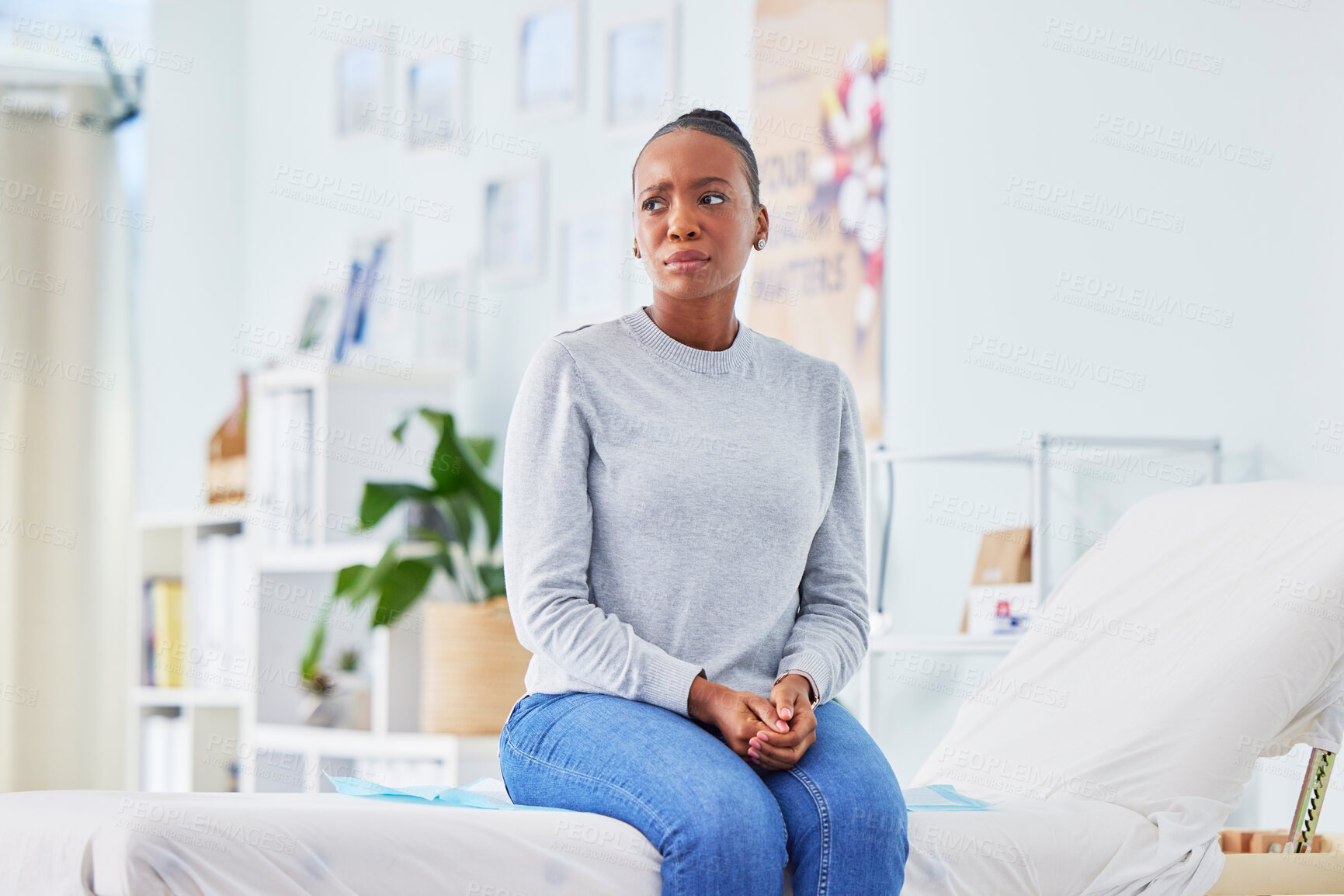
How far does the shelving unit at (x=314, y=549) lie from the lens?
127 inches

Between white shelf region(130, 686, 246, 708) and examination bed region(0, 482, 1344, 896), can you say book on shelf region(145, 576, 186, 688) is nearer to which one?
white shelf region(130, 686, 246, 708)

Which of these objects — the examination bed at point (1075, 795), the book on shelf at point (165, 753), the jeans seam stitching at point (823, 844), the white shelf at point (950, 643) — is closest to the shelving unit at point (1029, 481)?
the white shelf at point (950, 643)

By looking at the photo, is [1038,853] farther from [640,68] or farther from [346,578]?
[640,68]

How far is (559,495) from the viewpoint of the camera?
137cm

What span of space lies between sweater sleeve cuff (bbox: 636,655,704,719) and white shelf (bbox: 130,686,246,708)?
247 centimetres

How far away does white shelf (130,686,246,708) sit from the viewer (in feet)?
11.9

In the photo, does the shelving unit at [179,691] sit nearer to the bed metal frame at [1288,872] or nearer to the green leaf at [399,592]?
the green leaf at [399,592]

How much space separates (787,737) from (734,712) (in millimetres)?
53

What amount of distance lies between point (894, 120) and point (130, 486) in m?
2.49

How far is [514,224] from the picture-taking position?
11.6ft

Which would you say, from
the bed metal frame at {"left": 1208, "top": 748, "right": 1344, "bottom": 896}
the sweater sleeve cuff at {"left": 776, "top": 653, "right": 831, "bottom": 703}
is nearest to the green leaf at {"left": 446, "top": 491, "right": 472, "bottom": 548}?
the sweater sleeve cuff at {"left": 776, "top": 653, "right": 831, "bottom": 703}

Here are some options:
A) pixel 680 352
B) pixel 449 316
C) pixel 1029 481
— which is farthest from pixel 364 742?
pixel 680 352

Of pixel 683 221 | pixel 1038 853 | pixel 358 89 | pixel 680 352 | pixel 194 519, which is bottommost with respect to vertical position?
pixel 1038 853

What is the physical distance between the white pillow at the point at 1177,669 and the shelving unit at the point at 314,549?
158cm
